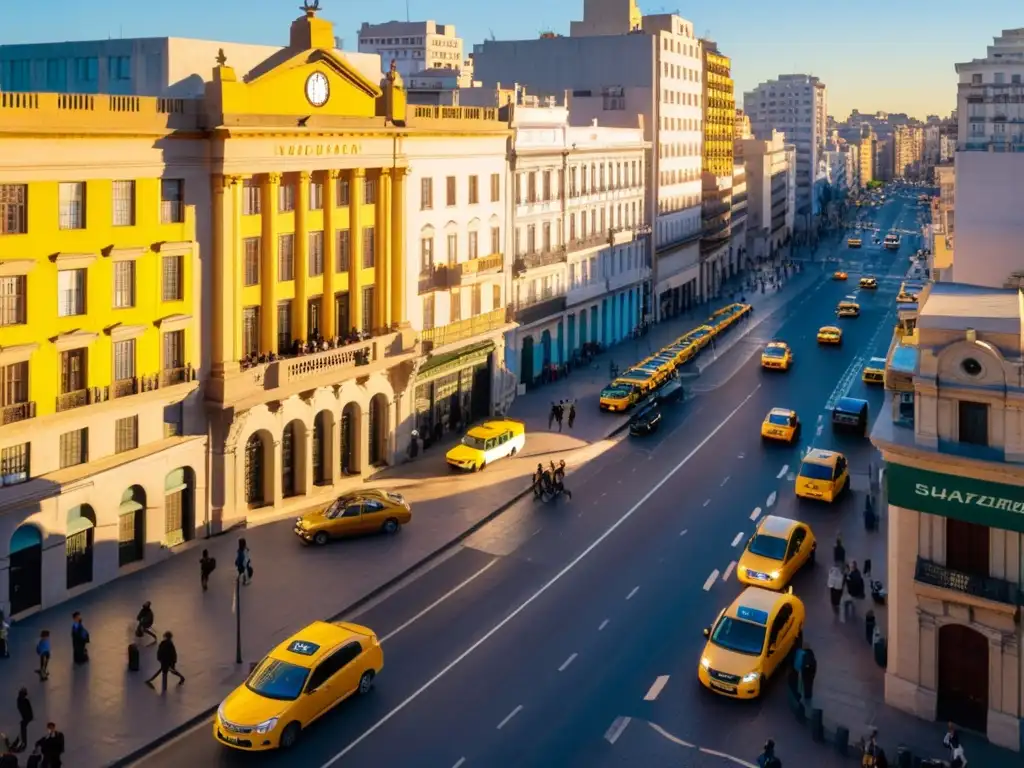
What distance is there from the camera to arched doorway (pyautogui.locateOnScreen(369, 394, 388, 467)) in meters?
49.8

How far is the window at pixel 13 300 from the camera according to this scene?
33312 millimetres

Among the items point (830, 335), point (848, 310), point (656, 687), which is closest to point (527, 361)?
point (830, 335)

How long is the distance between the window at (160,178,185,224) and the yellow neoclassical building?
0.07m

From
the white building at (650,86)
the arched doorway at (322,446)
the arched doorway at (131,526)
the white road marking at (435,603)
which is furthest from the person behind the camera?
the white building at (650,86)

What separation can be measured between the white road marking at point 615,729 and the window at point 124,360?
20.0 m

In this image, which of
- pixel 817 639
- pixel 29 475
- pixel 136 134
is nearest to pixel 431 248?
pixel 136 134

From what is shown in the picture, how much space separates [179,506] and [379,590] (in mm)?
8579

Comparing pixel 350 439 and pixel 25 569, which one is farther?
pixel 350 439

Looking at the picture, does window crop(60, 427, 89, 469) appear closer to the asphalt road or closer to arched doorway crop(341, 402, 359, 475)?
the asphalt road

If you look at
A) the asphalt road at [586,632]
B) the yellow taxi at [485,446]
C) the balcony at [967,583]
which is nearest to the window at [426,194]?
the yellow taxi at [485,446]

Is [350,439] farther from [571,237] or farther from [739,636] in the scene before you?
[571,237]

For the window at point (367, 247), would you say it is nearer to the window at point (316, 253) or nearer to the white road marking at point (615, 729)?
the window at point (316, 253)

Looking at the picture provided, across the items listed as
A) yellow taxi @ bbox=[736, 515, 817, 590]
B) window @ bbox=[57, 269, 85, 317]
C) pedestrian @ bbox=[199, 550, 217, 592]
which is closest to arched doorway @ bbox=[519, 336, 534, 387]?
yellow taxi @ bbox=[736, 515, 817, 590]

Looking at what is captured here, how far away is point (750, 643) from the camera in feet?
96.1
